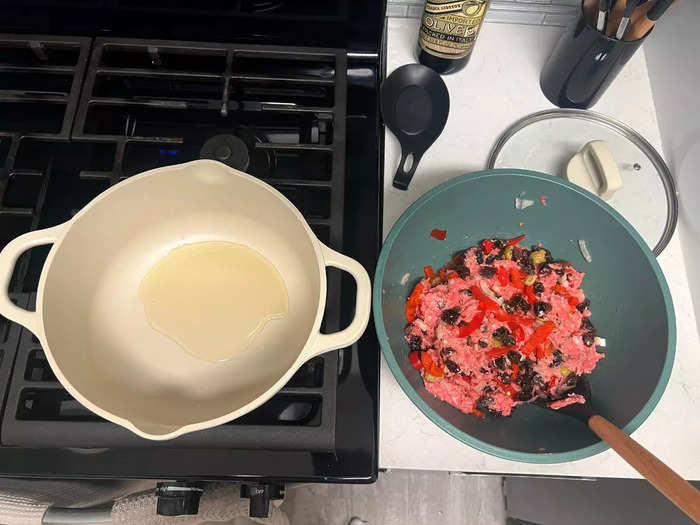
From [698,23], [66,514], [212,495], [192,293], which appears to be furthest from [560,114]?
[66,514]

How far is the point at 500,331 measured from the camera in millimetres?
636

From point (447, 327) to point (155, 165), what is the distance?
1.56 feet

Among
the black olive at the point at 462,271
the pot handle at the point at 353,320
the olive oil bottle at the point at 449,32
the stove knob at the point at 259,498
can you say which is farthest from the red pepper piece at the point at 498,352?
the olive oil bottle at the point at 449,32

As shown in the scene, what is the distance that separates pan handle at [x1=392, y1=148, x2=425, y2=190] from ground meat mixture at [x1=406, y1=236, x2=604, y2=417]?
0.13 metres

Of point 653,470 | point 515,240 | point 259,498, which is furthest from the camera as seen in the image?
point 515,240

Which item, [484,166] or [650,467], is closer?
[650,467]

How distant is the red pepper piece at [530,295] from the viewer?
665mm

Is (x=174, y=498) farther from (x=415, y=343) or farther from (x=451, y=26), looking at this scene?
(x=451, y=26)

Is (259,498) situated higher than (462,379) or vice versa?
(462,379)

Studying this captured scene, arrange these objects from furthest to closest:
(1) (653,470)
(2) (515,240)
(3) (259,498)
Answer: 1. (2) (515,240)
2. (3) (259,498)
3. (1) (653,470)

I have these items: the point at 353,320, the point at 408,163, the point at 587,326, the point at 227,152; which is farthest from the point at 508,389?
the point at 227,152

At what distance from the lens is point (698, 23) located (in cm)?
69

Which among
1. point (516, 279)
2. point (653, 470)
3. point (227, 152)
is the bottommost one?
point (653, 470)

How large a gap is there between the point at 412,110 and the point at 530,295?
0.33 meters
